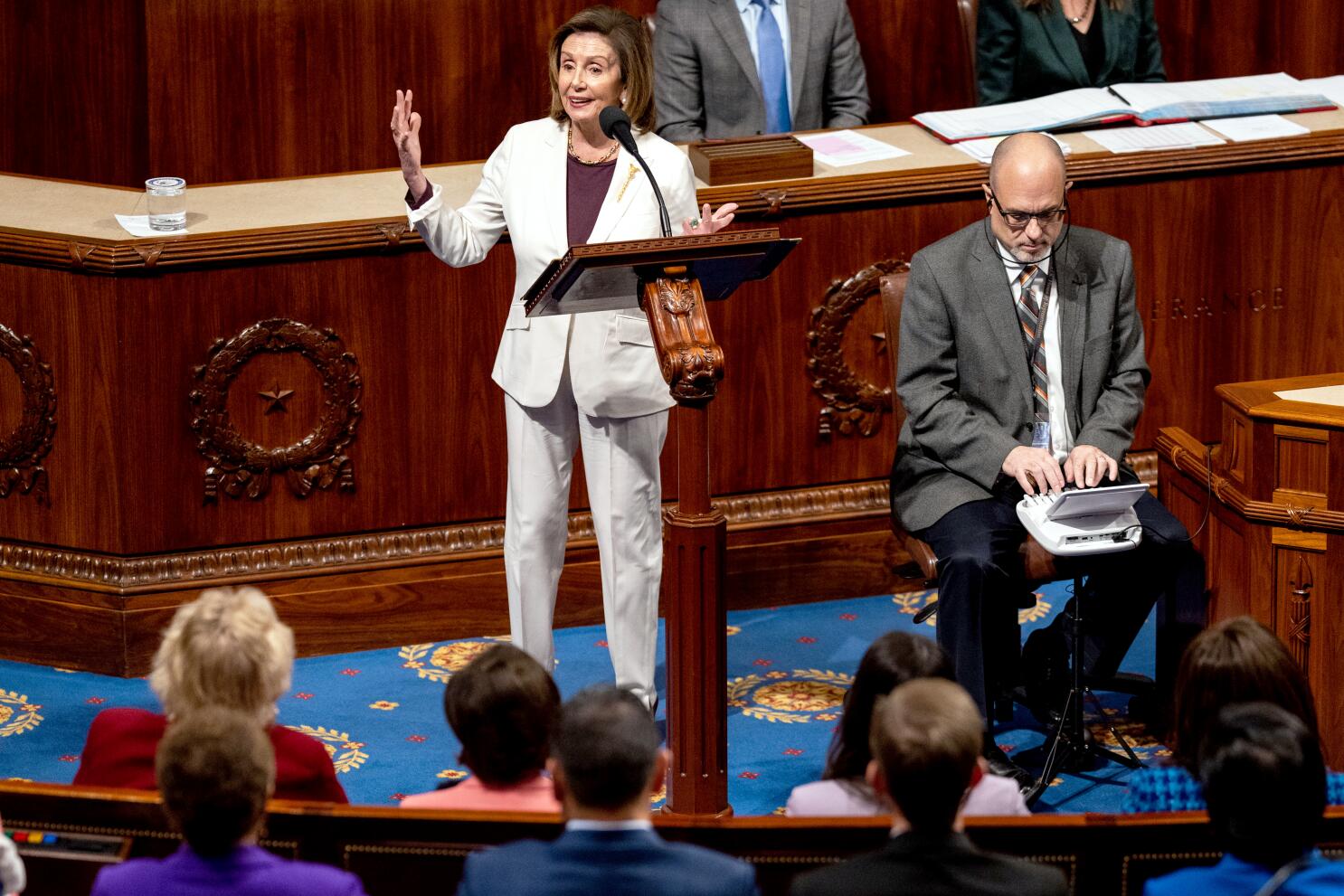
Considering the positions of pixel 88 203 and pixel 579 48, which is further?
pixel 88 203

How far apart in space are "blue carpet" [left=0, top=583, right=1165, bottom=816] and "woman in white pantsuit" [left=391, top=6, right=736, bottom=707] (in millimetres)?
387

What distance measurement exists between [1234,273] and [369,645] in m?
2.70

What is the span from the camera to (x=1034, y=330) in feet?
15.5

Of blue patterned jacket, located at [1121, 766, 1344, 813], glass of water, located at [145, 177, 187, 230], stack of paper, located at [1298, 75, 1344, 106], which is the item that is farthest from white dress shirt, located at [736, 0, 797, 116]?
blue patterned jacket, located at [1121, 766, 1344, 813]

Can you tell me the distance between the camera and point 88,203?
5.42 metres

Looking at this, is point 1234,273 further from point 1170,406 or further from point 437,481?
point 437,481

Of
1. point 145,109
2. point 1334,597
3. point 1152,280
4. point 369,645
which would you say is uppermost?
point 145,109

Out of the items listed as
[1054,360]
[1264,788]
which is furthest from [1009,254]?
[1264,788]

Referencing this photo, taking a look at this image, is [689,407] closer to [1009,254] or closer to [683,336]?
[683,336]

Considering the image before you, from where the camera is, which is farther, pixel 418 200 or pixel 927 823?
pixel 418 200

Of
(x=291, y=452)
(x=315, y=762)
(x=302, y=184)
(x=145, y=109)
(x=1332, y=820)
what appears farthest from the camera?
(x=145, y=109)

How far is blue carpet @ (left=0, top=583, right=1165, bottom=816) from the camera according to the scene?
460cm

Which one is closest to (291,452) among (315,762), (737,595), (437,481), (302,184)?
(437,481)

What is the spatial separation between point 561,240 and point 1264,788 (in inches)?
89.9
